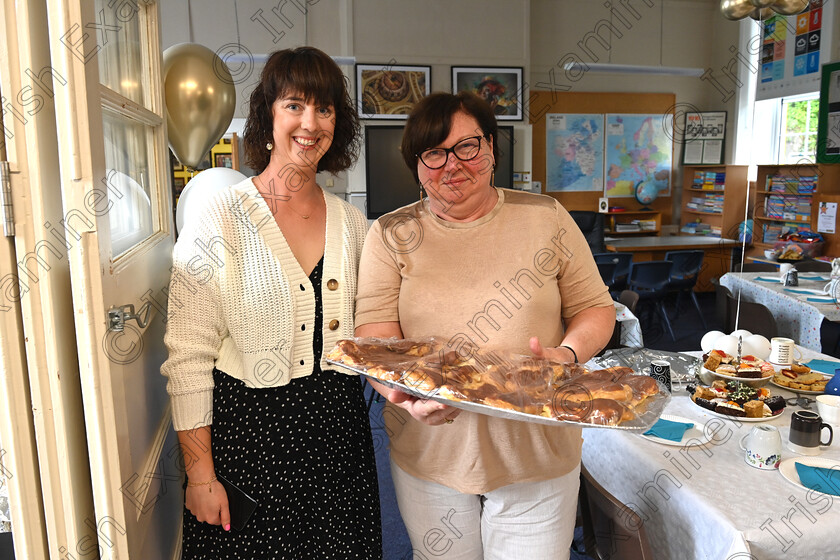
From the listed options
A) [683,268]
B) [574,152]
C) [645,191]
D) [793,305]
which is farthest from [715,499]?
[645,191]

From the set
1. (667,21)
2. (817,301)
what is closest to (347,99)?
(817,301)

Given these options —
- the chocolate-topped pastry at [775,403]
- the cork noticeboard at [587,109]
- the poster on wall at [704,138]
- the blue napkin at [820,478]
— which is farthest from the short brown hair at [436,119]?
the poster on wall at [704,138]

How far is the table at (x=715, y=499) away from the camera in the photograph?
1346mm

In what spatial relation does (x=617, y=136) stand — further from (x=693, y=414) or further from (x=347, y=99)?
(x=347, y=99)

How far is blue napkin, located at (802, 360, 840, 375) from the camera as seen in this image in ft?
7.59

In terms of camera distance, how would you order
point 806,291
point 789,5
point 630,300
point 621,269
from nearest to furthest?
point 789,5 < point 630,300 < point 806,291 < point 621,269

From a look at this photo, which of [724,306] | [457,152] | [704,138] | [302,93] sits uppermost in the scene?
[704,138]

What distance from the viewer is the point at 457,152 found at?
127cm

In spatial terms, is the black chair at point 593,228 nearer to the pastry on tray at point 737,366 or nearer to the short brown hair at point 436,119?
the pastry on tray at point 737,366

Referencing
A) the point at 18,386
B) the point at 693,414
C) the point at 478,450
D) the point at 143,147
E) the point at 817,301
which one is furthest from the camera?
the point at 817,301

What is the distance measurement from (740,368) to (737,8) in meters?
2.41

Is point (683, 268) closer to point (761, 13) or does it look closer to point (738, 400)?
point (761, 13)

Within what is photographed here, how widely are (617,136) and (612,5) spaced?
1506 millimetres

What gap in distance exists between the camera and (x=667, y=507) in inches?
61.1
